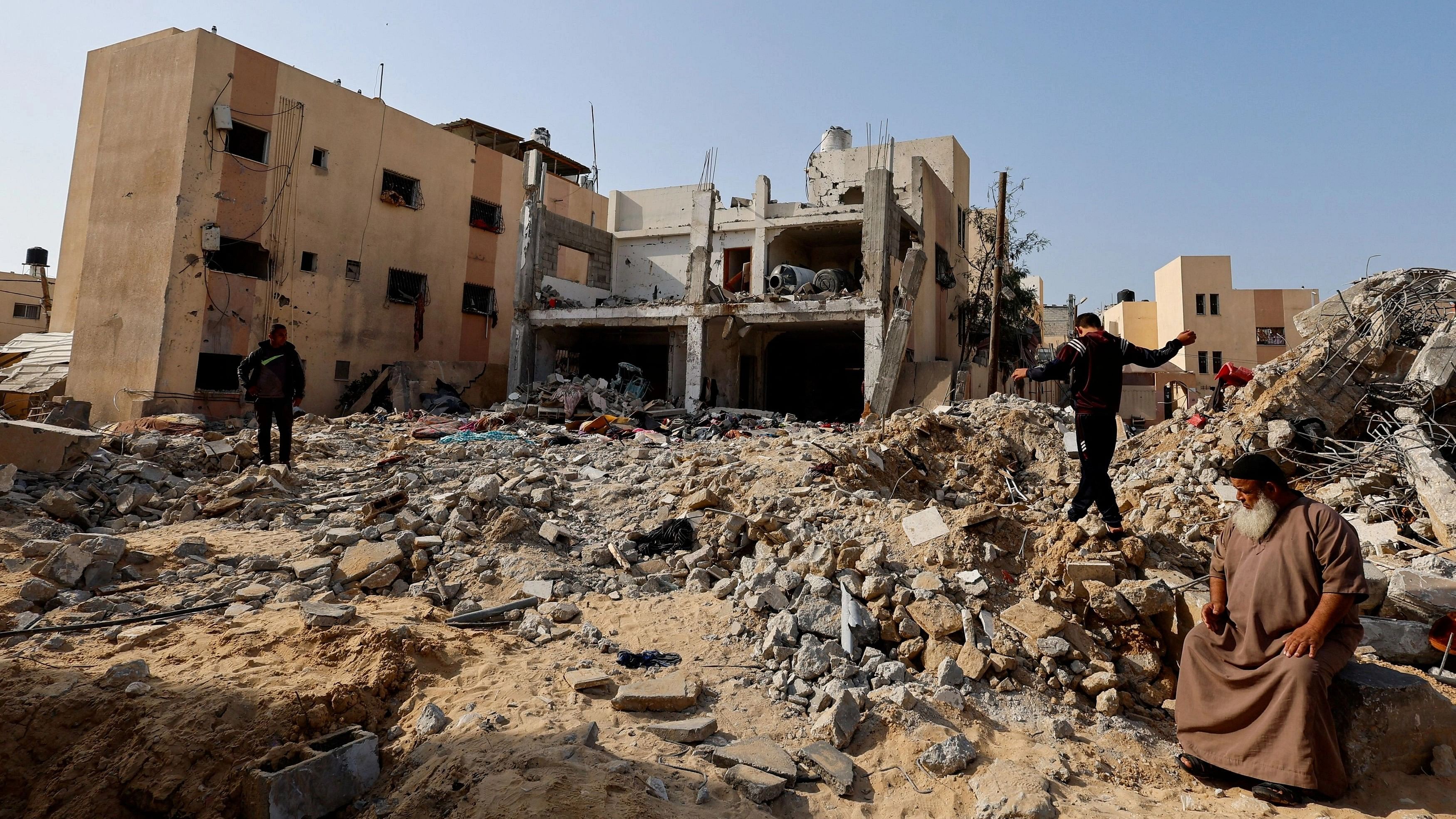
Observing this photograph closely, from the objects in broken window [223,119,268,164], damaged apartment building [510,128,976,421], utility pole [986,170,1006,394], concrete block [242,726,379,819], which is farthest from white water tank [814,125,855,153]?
concrete block [242,726,379,819]

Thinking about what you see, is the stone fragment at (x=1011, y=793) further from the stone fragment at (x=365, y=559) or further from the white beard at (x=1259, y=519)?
the stone fragment at (x=365, y=559)

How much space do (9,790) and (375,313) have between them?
54.0ft

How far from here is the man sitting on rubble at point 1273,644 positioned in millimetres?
2768

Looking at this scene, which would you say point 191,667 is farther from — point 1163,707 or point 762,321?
point 762,321

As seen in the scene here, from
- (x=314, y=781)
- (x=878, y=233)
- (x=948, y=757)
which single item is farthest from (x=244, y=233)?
(x=948, y=757)

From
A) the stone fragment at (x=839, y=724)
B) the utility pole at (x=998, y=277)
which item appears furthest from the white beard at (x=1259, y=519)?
the utility pole at (x=998, y=277)

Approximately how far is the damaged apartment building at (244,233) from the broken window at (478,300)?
29 centimetres

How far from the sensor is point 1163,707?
12.1ft

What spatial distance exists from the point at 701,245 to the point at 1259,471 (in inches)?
581

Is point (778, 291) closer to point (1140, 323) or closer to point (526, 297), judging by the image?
point (526, 297)

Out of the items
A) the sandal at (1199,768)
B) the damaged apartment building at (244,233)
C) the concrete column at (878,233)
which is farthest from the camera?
the damaged apartment building at (244,233)

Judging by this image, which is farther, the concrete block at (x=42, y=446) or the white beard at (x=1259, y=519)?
the concrete block at (x=42, y=446)

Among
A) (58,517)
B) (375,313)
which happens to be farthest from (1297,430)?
(375,313)

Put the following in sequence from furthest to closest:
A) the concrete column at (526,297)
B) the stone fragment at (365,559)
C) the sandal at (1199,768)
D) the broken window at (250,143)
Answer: the concrete column at (526,297) < the broken window at (250,143) < the stone fragment at (365,559) < the sandal at (1199,768)
